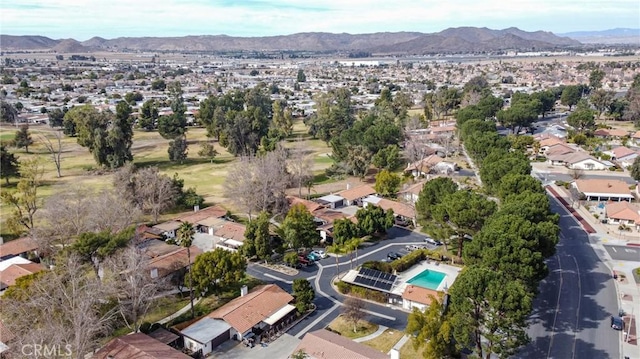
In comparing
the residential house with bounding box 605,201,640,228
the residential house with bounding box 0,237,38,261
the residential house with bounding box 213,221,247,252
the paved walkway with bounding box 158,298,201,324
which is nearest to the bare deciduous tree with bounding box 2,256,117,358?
the paved walkway with bounding box 158,298,201,324

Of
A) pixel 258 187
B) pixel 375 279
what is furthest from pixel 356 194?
pixel 375 279

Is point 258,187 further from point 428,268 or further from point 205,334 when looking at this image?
point 205,334

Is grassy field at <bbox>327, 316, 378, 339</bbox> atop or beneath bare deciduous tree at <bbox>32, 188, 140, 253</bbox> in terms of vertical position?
beneath

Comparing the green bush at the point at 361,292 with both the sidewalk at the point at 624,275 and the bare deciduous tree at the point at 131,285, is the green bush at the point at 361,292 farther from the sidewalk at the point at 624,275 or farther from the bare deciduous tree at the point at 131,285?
the sidewalk at the point at 624,275

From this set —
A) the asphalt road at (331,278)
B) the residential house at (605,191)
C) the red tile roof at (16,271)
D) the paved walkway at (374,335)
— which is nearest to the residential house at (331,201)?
the asphalt road at (331,278)

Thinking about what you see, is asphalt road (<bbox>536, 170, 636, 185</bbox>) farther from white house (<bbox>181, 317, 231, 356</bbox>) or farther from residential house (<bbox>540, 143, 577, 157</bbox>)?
white house (<bbox>181, 317, 231, 356</bbox>)

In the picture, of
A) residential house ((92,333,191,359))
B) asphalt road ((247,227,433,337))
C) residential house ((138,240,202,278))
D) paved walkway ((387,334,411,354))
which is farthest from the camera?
residential house ((138,240,202,278))
